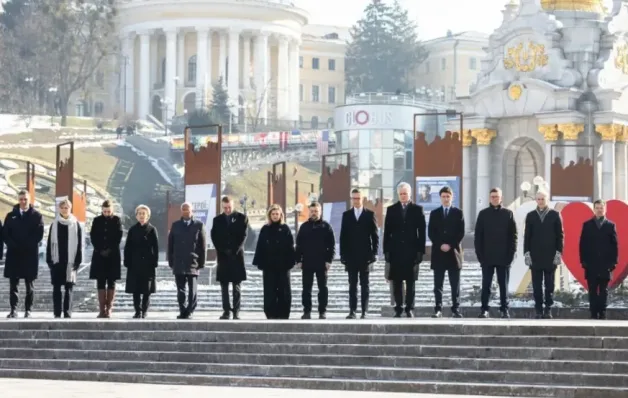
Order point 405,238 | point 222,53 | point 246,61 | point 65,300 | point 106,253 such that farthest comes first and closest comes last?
point 246,61 → point 222,53 → point 65,300 → point 106,253 → point 405,238

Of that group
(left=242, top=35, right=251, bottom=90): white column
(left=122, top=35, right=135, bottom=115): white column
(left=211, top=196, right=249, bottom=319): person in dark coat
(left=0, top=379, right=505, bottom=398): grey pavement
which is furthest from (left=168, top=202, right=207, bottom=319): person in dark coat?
(left=242, top=35, right=251, bottom=90): white column

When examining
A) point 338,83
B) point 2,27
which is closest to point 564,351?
point 2,27

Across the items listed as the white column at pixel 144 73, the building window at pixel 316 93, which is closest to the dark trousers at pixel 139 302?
the white column at pixel 144 73

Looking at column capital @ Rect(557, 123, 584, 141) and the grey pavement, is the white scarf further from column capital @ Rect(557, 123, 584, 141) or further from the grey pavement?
column capital @ Rect(557, 123, 584, 141)

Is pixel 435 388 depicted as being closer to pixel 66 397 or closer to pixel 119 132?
pixel 66 397

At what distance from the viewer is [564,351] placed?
1755 cm

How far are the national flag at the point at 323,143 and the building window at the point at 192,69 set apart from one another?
2835 centimetres

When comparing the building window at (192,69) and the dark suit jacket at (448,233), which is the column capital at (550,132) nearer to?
the dark suit jacket at (448,233)

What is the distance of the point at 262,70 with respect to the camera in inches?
4478

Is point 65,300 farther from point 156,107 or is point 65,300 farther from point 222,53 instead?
point 222,53

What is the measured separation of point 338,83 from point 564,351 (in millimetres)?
110633

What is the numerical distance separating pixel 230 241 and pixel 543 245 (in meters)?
3.78

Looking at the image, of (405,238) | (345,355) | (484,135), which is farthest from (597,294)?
(484,135)

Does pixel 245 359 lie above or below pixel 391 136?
below
